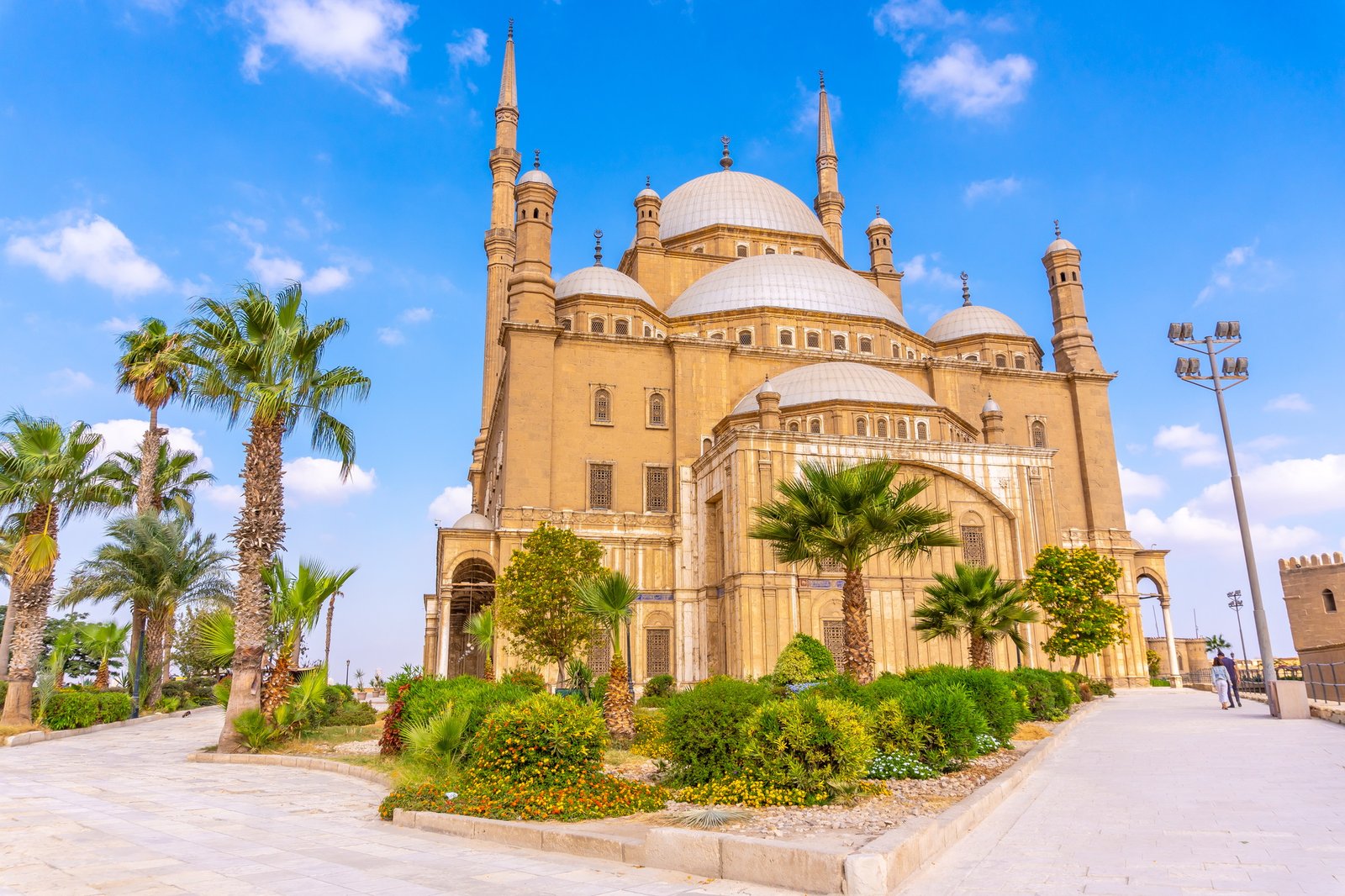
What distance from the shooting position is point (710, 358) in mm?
30953

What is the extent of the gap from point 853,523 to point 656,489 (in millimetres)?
15590

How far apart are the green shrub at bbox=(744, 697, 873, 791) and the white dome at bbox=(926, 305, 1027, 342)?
107ft

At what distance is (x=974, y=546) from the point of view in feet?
89.2

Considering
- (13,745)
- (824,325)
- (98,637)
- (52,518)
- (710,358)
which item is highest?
(824,325)

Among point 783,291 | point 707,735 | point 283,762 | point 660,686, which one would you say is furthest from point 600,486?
point 707,735

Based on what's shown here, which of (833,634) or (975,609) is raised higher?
(975,609)

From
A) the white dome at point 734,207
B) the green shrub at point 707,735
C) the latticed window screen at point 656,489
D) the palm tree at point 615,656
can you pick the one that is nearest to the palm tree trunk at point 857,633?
the palm tree at point 615,656

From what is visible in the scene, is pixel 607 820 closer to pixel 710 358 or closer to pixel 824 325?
pixel 710 358

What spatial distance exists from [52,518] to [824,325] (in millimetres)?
24899

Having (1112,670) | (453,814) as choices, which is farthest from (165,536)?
(1112,670)

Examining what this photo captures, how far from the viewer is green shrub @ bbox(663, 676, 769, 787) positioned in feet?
27.5

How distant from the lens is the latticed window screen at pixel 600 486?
2916 cm

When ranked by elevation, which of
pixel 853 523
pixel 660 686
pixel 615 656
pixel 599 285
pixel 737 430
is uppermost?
pixel 599 285

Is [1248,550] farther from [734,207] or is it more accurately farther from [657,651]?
[734,207]
